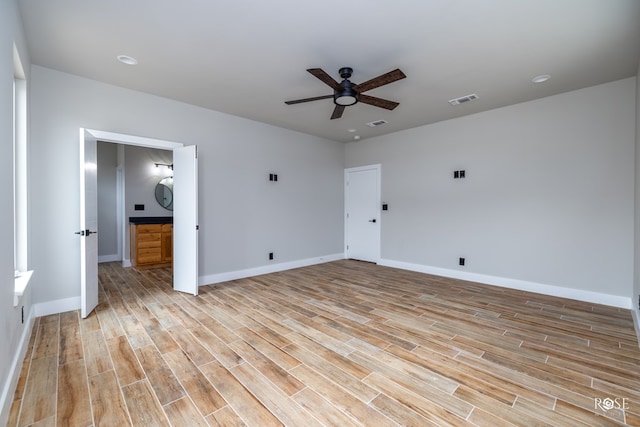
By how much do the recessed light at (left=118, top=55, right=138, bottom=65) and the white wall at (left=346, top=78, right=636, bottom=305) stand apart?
173 inches

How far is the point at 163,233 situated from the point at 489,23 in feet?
20.2

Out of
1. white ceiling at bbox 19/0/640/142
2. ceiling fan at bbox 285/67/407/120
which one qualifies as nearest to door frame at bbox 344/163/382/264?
white ceiling at bbox 19/0/640/142

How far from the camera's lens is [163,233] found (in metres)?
5.87

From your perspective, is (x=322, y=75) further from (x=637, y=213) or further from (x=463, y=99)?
(x=637, y=213)

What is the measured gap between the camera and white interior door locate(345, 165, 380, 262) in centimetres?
605

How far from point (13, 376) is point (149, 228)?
13.7 ft

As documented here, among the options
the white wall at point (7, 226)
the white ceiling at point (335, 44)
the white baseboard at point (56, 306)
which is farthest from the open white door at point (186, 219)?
the white wall at point (7, 226)

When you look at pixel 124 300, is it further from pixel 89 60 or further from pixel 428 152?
pixel 428 152

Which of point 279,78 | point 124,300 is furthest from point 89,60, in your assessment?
point 124,300

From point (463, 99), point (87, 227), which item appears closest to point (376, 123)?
point (463, 99)

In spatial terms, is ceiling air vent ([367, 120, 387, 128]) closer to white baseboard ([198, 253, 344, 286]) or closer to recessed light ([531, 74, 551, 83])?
recessed light ([531, 74, 551, 83])

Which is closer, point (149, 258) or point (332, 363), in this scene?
point (332, 363)

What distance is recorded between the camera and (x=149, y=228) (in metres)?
5.68

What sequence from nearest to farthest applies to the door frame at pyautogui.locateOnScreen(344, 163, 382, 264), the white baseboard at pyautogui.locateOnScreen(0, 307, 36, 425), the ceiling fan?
the white baseboard at pyautogui.locateOnScreen(0, 307, 36, 425) < the ceiling fan < the door frame at pyautogui.locateOnScreen(344, 163, 382, 264)
